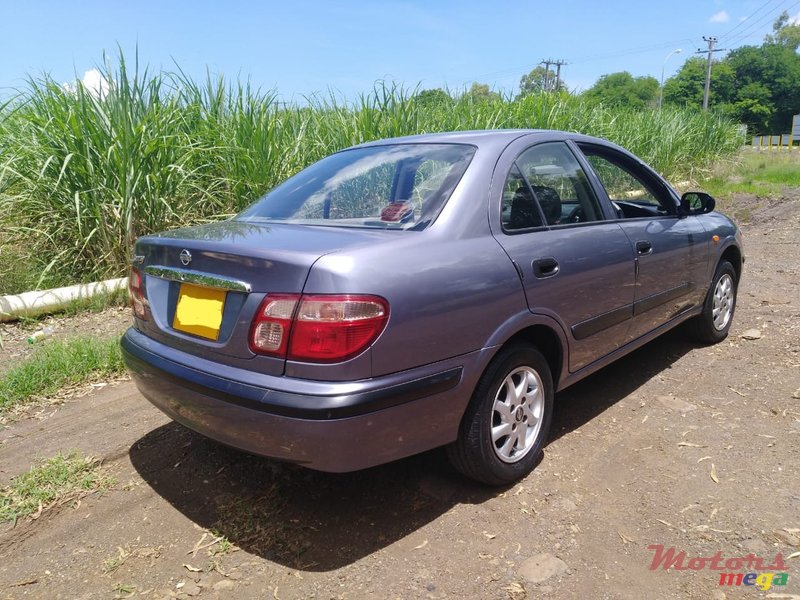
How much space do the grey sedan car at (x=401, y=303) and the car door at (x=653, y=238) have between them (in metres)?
0.04

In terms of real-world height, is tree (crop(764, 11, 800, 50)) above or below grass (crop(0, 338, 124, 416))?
above

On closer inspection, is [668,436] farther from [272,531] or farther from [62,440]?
[62,440]

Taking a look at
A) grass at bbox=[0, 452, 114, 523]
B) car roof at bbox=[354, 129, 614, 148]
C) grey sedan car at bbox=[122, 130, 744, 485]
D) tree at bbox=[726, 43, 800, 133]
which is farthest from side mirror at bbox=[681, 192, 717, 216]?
tree at bbox=[726, 43, 800, 133]

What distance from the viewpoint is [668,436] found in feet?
10.7

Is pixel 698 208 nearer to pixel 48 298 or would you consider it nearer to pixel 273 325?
pixel 273 325

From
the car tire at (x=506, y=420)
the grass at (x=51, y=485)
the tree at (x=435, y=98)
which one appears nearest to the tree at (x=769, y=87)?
the tree at (x=435, y=98)

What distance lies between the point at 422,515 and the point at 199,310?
125cm

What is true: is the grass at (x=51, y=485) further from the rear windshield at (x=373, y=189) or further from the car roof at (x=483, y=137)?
the car roof at (x=483, y=137)

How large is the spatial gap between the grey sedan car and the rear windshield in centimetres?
1

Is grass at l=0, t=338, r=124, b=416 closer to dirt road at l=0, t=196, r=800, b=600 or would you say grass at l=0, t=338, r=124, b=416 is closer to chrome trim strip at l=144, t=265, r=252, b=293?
dirt road at l=0, t=196, r=800, b=600

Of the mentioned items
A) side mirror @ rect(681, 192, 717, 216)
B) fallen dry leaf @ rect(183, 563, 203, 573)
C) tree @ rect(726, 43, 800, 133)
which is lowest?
fallen dry leaf @ rect(183, 563, 203, 573)

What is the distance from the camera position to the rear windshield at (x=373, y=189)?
8.66 feet

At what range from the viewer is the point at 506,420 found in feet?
8.86

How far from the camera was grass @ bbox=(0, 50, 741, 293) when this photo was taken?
5.46 m
